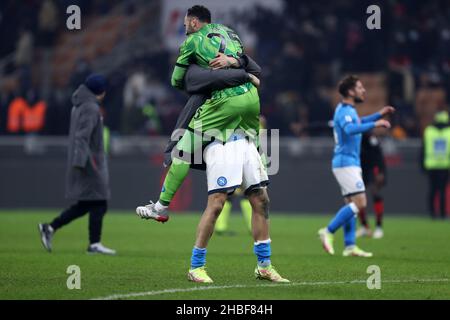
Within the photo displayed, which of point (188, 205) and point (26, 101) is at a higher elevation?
point (26, 101)

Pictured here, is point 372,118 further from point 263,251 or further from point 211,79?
point 211,79

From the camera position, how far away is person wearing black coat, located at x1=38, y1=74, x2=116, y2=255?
13609 mm

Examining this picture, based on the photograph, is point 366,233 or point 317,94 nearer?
point 366,233

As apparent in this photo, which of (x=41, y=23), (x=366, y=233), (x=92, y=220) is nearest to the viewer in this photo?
(x=92, y=220)

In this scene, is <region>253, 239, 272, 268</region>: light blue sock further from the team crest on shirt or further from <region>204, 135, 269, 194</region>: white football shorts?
the team crest on shirt

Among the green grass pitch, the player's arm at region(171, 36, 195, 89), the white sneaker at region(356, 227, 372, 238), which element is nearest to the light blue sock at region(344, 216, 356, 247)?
the green grass pitch

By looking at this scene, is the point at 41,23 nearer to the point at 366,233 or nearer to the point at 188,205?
the point at 188,205

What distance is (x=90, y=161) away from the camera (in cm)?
1370

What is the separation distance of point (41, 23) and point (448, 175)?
36.6 ft

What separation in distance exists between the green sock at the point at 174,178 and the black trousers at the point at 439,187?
14.5m

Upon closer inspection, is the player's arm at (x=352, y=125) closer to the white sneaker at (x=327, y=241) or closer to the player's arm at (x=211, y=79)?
the white sneaker at (x=327, y=241)

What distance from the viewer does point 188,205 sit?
25547 millimetres

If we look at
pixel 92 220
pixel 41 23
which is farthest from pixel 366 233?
pixel 41 23

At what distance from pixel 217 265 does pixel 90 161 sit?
2.62 metres
